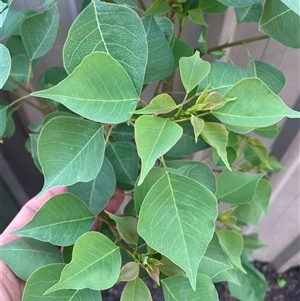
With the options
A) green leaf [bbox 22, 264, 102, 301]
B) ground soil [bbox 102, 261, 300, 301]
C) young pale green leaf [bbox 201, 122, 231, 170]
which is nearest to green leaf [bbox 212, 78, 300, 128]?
young pale green leaf [bbox 201, 122, 231, 170]

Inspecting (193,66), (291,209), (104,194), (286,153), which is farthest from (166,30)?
(291,209)

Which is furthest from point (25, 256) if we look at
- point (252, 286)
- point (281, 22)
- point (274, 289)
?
point (274, 289)

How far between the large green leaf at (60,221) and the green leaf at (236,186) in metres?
0.21

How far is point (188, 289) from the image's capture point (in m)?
0.46

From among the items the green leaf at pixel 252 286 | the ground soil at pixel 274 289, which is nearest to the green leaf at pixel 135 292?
the green leaf at pixel 252 286

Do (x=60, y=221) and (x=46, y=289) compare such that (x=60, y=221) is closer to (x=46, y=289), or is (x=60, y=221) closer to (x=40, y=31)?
(x=46, y=289)

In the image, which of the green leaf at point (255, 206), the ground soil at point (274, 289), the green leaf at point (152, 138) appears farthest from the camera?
the ground soil at point (274, 289)

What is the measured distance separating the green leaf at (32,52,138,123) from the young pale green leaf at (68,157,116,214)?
137mm

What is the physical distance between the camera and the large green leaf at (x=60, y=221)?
441 millimetres

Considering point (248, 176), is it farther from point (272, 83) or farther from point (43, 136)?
point (43, 136)

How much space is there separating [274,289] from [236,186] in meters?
0.67

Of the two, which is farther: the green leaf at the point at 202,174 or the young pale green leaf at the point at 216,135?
the green leaf at the point at 202,174

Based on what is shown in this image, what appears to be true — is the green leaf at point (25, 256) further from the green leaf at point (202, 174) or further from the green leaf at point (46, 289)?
the green leaf at point (202, 174)

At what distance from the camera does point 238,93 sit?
37cm
